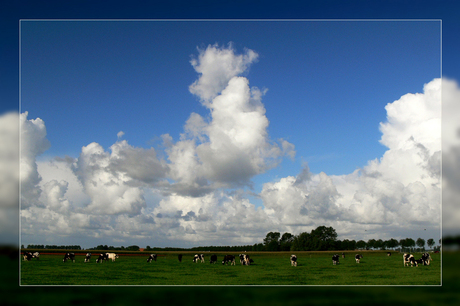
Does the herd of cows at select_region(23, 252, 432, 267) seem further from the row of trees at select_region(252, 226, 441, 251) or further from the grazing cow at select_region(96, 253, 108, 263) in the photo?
the row of trees at select_region(252, 226, 441, 251)

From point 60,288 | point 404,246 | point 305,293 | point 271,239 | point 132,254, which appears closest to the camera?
point 305,293

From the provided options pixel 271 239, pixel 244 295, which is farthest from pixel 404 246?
pixel 244 295

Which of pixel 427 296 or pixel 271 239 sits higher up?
pixel 427 296

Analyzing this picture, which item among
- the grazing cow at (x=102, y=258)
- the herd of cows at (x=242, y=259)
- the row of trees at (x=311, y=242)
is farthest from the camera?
the row of trees at (x=311, y=242)

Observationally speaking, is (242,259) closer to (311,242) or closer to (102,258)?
(102,258)

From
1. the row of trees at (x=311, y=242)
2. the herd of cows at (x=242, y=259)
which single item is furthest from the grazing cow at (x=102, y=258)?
the row of trees at (x=311, y=242)

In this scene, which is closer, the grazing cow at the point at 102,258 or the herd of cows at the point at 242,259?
the herd of cows at the point at 242,259

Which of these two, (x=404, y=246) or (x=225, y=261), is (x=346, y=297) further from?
(x=404, y=246)

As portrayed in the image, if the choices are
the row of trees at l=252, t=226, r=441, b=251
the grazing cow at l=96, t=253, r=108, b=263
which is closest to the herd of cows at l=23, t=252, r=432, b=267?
the grazing cow at l=96, t=253, r=108, b=263

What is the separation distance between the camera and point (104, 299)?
15.6 metres

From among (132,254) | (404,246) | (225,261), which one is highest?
(225,261)

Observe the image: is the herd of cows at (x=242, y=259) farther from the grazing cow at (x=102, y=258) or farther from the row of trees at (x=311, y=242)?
the row of trees at (x=311, y=242)

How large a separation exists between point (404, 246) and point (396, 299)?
9969 centimetres

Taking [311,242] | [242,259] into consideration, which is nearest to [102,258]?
[242,259]
